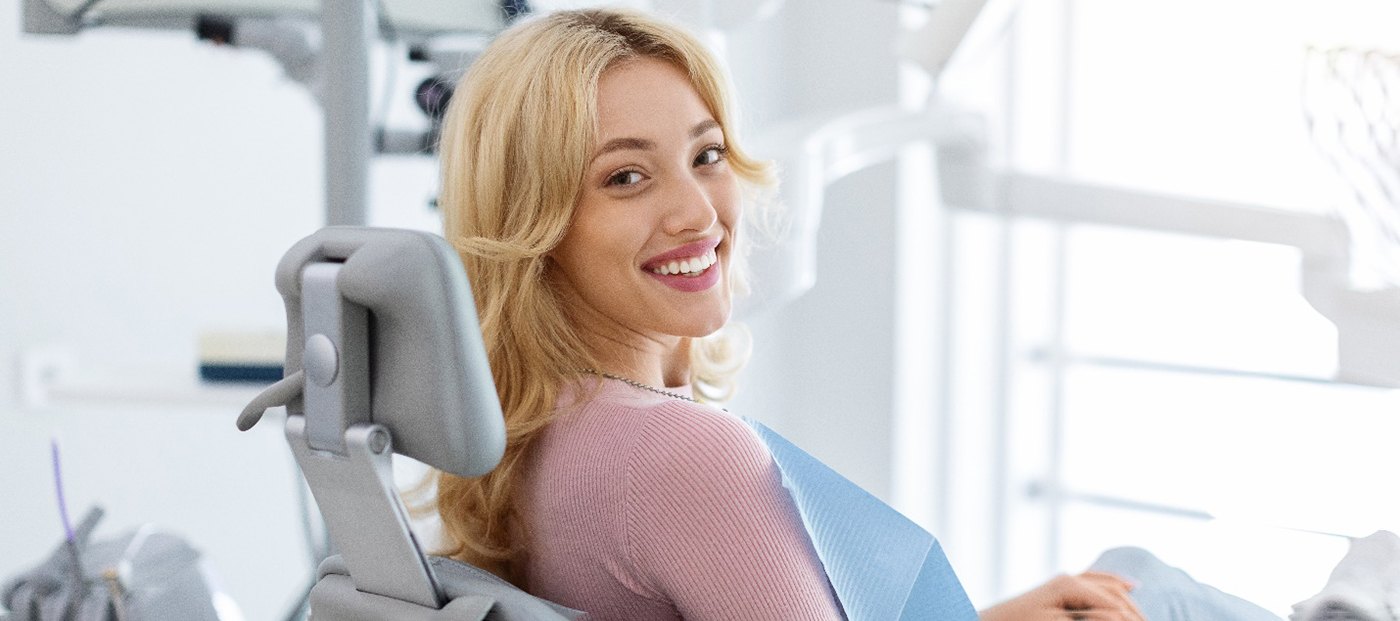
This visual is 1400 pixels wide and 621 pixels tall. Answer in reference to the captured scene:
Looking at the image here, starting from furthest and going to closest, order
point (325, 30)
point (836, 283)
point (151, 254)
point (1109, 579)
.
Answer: point (836, 283), point (151, 254), point (325, 30), point (1109, 579)

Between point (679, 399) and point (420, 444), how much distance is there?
0.26 m

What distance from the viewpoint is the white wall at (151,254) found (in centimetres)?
204

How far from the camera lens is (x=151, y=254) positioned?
215 centimetres

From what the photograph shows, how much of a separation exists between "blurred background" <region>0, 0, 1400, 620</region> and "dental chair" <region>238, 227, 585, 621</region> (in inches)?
32.8

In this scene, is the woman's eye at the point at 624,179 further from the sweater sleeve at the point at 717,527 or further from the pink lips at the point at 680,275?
the sweater sleeve at the point at 717,527

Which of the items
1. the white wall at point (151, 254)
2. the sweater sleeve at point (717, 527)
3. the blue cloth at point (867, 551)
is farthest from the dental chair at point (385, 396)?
the white wall at point (151, 254)

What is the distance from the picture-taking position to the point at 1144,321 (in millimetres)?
3020

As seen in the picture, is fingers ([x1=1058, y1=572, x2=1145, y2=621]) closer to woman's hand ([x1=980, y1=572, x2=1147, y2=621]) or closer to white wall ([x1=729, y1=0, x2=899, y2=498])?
woman's hand ([x1=980, y1=572, x2=1147, y2=621])

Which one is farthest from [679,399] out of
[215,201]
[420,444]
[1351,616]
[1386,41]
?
[1386,41]

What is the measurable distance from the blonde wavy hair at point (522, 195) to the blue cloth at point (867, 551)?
7.7 inches

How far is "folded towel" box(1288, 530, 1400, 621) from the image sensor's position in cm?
116

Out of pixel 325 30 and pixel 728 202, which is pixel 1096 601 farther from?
pixel 325 30

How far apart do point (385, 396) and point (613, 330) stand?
36cm

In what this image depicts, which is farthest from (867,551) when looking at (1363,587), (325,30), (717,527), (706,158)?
(325,30)
